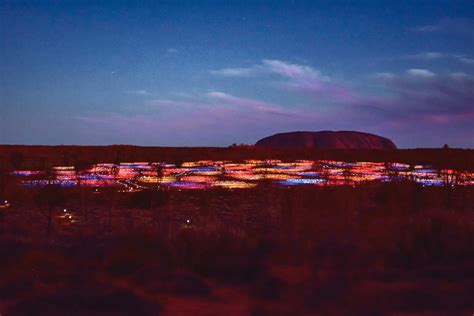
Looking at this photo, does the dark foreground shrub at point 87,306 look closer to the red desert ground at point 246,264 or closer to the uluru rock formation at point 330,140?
the red desert ground at point 246,264

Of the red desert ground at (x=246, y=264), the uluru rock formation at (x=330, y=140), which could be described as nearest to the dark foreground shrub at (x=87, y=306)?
the red desert ground at (x=246, y=264)

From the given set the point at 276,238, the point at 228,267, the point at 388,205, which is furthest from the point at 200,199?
the point at 228,267

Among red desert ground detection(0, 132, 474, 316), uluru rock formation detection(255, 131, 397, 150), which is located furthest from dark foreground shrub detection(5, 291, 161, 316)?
uluru rock formation detection(255, 131, 397, 150)

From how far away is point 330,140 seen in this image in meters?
127

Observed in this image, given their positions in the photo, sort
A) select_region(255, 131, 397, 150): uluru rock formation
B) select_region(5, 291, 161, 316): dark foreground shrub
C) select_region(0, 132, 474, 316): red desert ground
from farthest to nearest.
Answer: select_region(255, 131, 397, 150): uluru rock formation
select_region(0, 132, 474, 316): red desert ground
select_region(5, 291, 161, 316): dark foreground shrub

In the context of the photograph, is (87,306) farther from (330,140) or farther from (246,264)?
(330,140)

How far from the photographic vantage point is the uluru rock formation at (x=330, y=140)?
126125 mm

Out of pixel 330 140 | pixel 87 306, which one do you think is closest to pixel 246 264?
pixel 87 306

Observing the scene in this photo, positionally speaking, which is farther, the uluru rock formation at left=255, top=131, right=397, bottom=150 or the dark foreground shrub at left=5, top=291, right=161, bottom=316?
the uluru rock formation at left=255, top=131, right=397, bottom=150

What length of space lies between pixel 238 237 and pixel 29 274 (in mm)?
3882

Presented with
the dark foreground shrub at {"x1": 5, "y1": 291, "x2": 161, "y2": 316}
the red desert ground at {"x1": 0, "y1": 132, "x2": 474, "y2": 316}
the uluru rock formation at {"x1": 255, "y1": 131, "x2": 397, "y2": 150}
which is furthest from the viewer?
the uluru rock formation at {"x1": 255, "y1": 131, "x2": 397, "y2": 150}

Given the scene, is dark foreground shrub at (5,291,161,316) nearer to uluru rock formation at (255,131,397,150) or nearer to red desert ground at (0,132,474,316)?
red desert ground at (0,132,474,316)

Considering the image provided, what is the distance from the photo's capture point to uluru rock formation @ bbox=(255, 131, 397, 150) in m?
126

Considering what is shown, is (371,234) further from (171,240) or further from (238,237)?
(171,240)
